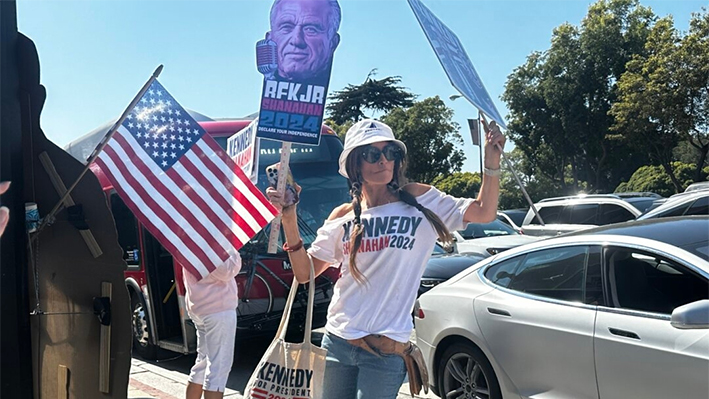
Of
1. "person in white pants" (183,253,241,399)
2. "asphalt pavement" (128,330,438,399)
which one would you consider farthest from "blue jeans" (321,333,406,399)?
"asphalt pavement" (128,330,438,399)

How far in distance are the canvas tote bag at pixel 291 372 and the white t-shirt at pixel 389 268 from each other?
0.15 m

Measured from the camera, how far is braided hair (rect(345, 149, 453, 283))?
2.68 metres

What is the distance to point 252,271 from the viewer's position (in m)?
6.55

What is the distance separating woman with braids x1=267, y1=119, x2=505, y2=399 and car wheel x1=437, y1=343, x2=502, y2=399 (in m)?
1.74

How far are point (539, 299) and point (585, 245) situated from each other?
1.58 ft

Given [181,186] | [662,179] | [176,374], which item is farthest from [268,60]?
[662,179]

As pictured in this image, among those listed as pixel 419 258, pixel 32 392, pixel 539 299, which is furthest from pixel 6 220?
pixel 539 299

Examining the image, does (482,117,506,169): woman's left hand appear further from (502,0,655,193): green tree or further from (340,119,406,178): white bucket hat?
(502,0,655,193): green tree

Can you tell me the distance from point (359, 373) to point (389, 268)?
1.58 feet

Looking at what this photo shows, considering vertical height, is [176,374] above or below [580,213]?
below

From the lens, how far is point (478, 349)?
4.38m

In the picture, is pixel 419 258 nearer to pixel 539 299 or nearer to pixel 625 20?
pixel 539 299

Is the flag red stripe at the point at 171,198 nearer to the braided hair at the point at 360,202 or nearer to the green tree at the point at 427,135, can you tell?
the braided hair at the point at 360,202

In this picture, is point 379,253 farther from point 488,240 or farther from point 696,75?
point 696,75
